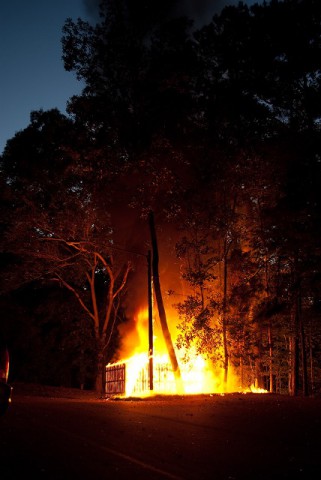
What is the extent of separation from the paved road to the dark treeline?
8.60 meters

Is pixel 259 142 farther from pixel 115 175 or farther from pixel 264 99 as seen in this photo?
pixel 115 175

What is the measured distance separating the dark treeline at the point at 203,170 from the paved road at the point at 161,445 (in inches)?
339

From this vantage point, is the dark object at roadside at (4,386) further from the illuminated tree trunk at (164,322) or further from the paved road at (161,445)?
the illuminated tree trunk at (164,322)

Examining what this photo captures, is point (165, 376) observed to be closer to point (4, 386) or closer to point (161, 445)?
point (4, 386)

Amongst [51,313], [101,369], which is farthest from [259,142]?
[51,313]

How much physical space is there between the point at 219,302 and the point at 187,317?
140 cm

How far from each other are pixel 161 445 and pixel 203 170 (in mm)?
14208

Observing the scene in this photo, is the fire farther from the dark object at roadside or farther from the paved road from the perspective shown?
the dark object at roadside

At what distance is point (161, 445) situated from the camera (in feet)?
25.8

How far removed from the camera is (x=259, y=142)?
715 inches

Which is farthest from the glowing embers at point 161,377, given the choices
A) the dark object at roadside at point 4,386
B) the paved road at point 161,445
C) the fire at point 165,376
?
the dark object at roadside at point 4,386

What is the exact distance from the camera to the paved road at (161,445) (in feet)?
20.3

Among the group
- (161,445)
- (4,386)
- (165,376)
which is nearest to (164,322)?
(165,376)

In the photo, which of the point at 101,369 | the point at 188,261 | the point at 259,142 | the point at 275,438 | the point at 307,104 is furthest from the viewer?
the point at 101,369
